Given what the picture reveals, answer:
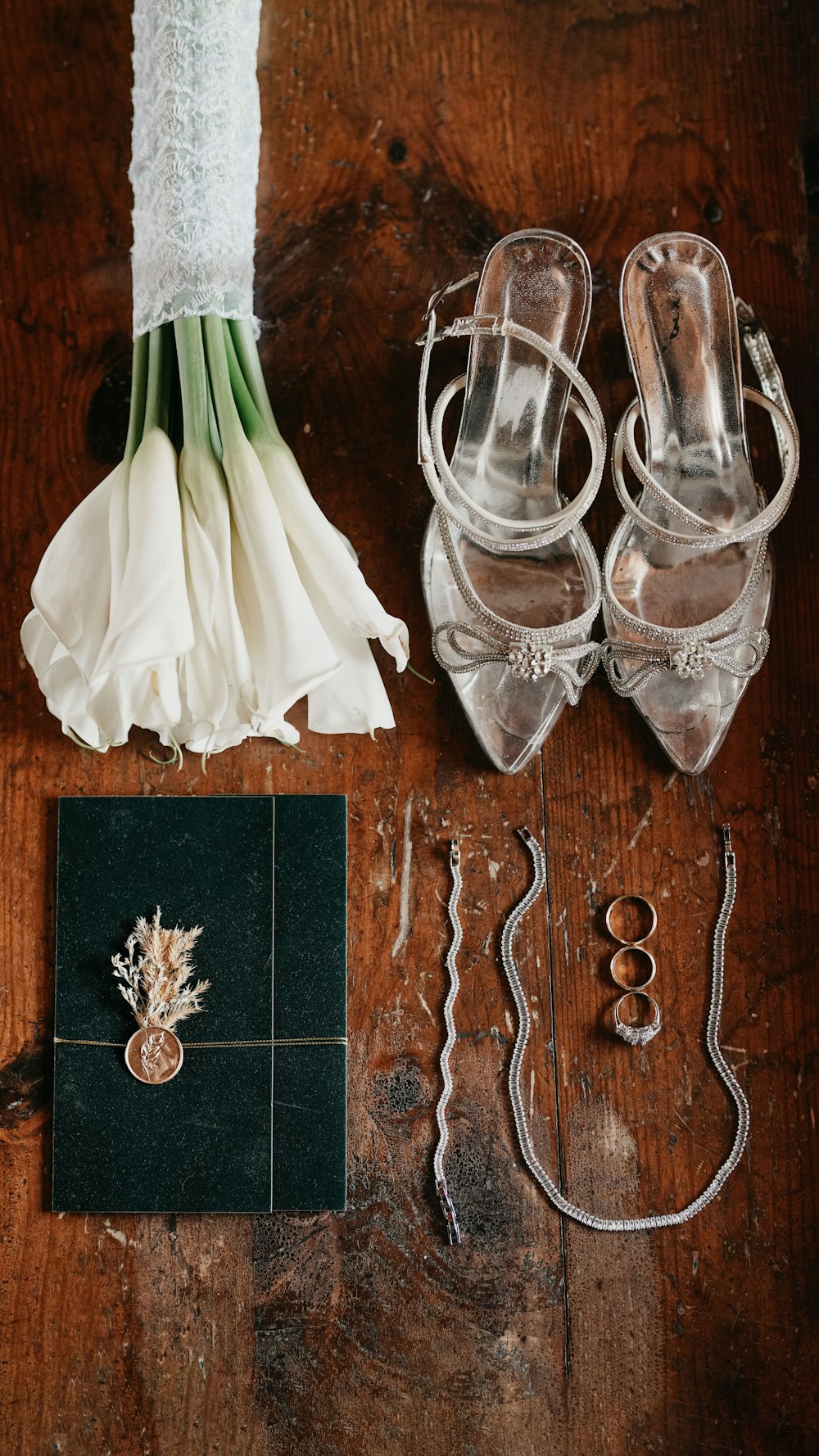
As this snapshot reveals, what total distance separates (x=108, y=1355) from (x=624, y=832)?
0.69m

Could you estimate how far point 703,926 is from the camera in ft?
3.57

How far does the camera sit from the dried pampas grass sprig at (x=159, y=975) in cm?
106

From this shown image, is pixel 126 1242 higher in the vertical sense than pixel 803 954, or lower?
lower

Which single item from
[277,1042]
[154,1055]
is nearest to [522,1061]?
[277,1042]

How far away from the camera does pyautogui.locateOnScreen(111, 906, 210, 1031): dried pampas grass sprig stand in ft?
3.48

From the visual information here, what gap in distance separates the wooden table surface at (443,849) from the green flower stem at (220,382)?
0.14 m

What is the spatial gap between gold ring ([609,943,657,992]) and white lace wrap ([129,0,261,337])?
0.70 m

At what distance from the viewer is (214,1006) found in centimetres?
107

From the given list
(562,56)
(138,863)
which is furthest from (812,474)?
(138,863)

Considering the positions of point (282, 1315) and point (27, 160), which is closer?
point (282, 1315)

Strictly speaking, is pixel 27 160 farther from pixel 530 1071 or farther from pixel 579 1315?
pixel 579 1315

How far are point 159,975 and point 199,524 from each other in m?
0.42

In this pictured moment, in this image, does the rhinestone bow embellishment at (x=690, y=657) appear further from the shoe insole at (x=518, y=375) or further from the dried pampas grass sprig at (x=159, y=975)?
the dried pampas grass sprig at (x=159, y=975)

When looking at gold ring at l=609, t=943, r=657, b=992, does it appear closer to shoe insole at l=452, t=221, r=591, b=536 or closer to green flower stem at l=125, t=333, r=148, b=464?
shoe insole at l=452, t=221, r=591, b=536
